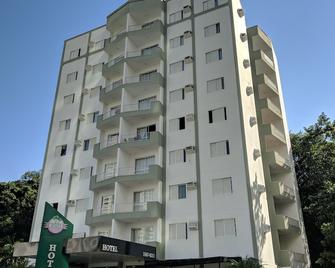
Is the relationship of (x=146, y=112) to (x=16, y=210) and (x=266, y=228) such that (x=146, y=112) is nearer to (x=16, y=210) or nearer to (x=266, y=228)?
(x=266, y=228)

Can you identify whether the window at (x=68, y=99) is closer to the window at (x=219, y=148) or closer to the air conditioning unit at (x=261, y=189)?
the window at (x=219, y=148)

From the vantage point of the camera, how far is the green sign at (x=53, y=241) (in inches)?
799

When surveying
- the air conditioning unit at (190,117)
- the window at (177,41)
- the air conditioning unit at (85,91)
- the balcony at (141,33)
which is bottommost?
the air conditioning unit at (190,117)

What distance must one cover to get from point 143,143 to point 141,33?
487 inches

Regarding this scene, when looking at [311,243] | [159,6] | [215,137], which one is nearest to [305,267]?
[311,243]

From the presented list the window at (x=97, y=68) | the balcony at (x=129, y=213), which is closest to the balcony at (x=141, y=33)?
the window at (x=97, y=68)

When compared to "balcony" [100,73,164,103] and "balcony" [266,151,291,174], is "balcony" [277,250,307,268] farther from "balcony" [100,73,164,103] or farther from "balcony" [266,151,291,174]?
"balcony" [100,73,164,103]

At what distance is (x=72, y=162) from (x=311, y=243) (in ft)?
83.0

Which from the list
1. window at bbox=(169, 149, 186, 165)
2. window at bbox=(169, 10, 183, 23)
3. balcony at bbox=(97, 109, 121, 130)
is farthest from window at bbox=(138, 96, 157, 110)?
window at bbox=(169, 10, 183, 23)

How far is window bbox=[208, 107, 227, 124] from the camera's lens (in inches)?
1148

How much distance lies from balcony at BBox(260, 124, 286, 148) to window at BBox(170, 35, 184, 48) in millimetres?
11266

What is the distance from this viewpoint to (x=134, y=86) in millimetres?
33188

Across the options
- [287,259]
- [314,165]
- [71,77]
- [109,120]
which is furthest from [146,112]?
[314,165]

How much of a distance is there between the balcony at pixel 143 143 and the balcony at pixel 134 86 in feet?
15.9
